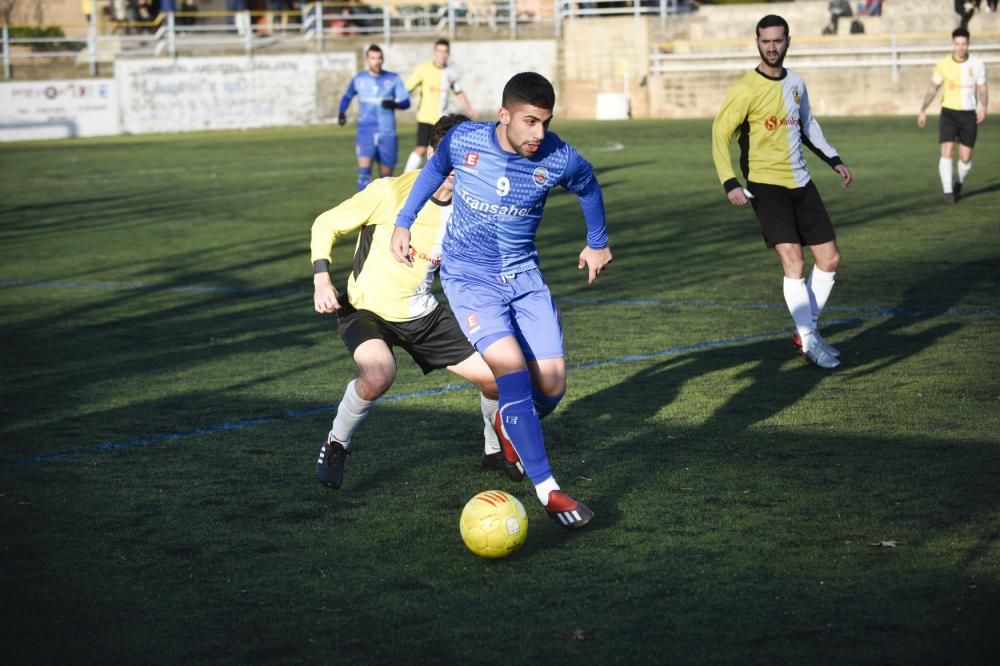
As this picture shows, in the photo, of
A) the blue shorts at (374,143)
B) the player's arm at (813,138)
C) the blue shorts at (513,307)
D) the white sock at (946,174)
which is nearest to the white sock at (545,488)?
the blue shorts at (513,307)

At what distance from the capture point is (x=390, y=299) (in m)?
6.34

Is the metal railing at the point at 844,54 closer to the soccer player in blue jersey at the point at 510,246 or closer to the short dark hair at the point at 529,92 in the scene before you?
the soccer player in blue jersey at the point at 510,246

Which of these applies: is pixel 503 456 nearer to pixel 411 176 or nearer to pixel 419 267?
pixel 419 267

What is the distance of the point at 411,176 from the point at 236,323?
461 centimetres

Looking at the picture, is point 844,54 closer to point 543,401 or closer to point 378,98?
point 378,98

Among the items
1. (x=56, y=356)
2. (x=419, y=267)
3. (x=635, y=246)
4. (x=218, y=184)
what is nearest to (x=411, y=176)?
(x=419, y=267)

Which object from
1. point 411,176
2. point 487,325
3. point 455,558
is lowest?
point 455,558

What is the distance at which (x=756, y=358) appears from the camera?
886cm

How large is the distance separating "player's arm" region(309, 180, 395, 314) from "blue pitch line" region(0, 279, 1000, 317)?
499 cm

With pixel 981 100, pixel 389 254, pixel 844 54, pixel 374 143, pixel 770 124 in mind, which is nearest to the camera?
pixel 389 254

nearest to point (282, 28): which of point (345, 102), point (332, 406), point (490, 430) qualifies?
point (345, 102)

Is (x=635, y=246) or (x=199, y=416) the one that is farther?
(x=635, y=246)

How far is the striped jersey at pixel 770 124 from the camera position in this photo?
880 centimetres

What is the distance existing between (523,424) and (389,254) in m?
1.31
